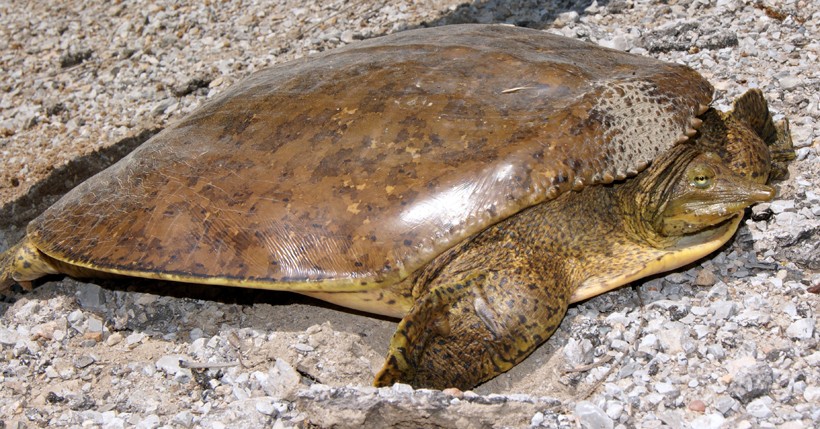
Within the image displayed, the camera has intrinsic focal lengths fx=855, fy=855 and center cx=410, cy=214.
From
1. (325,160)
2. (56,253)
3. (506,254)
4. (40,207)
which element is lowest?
(40,207)

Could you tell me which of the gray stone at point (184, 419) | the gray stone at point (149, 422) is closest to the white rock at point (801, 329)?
Result: the gray stone at point (184, 419)

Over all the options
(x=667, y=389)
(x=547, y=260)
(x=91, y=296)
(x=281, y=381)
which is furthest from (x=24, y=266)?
(x=667, y=389)

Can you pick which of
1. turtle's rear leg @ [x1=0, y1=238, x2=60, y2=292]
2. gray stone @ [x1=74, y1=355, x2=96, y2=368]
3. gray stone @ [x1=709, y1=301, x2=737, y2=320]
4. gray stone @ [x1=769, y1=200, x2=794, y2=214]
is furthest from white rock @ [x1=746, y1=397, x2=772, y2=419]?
turtle's rear leg @ [x1=0, y1=238, x2=60, y2=292]

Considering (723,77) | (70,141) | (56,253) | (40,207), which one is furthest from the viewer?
(70,141)

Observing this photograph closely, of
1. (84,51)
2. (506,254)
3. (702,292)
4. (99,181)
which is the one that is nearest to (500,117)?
(506,254)

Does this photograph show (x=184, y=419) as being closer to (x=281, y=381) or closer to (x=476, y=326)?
(x=281, y=381)

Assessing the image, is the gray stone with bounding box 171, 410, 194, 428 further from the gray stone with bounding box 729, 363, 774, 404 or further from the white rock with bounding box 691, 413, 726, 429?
the gray stone with bounding box 729, 363, 774, 404

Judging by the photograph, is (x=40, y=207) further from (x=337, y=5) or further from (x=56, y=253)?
(x=337, y=5)

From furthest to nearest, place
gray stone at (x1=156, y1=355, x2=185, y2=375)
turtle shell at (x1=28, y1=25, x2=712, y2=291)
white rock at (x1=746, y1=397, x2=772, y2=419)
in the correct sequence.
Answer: gray stone at (x1=156, y1=355, x2=185, y2=375) < turtle shell at (x1=28, y1=25, x2=712, y2=291) < white rock at (x1=746, y1=397, x2=772, y2=419)
